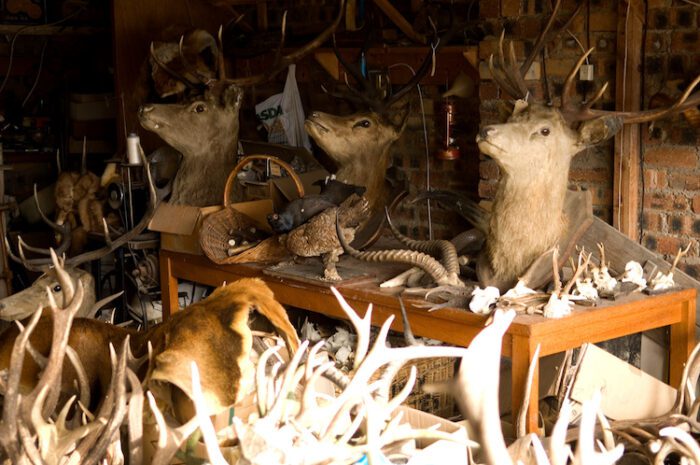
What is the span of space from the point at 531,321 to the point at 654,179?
1.26 meters

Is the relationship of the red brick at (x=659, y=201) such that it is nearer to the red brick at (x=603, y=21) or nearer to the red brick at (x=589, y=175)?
the red brick at (x=589, y=175)

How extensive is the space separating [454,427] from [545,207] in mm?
1393

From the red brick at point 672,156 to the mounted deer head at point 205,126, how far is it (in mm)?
2063

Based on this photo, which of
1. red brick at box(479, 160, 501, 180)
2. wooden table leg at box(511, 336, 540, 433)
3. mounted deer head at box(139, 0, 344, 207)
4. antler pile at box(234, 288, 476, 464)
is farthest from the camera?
mounted deer head at box(139, 0, 344, 207)

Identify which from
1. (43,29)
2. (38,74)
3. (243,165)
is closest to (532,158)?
(243,165)

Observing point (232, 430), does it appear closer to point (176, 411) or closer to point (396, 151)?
point (176, 411)

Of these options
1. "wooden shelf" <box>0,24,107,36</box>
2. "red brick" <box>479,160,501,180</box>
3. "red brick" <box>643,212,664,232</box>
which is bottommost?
"red brick" <box>643,212,664,232</box>

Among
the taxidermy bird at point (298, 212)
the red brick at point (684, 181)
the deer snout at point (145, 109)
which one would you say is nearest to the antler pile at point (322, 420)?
the taxidermy bird at point (298, 212)

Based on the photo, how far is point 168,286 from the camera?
588cm

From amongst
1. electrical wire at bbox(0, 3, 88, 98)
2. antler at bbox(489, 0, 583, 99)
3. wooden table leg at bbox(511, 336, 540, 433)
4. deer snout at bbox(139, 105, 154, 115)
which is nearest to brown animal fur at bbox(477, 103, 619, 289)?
antler at bbox(489, 0, 583, 99)

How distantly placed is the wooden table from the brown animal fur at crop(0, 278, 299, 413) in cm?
96

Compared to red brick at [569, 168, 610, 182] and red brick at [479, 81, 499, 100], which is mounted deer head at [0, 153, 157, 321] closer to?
red brick at [479, 81, 499, 100]

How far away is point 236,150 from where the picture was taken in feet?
20.2

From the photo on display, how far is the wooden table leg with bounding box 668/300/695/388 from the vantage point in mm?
4473
